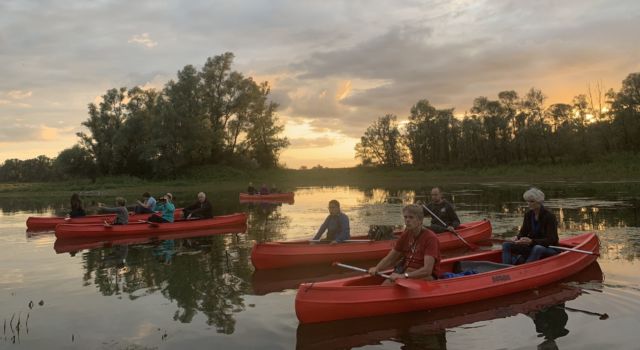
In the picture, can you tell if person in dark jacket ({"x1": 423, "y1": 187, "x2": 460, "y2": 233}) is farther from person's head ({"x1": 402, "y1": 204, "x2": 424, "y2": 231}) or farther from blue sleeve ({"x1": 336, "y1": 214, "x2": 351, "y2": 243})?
person's head ({"x1": 402, "y1": 204, "x2": 424, "y2": 231})

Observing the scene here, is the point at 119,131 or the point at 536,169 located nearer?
the point at 536,169

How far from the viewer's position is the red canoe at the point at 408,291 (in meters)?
7.50

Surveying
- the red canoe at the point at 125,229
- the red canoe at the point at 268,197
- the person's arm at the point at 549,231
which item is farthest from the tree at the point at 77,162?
the person's arm at the point at 549,231

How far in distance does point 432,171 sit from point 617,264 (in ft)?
180

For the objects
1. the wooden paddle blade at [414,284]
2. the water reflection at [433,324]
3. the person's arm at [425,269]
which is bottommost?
the water reflection at [433,324]

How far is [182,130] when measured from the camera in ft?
191

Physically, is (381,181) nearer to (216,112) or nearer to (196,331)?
(216,112)

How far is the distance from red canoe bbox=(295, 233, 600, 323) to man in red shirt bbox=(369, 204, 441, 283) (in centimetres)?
18

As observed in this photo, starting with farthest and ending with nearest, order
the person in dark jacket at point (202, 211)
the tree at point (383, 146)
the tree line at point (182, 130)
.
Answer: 1. the tree at point (383, 146)
2. the tree line at point (182, 130)
3. the person in dark jacket at point (202, 211)

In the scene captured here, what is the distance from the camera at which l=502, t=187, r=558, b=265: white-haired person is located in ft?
31.3

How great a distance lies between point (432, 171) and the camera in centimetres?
6550

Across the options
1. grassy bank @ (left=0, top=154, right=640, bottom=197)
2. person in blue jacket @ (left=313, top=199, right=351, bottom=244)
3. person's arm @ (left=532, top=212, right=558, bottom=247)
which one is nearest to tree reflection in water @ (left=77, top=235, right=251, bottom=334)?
person in blue jacket @ (left=313, top=199, right=351, bottom=244)

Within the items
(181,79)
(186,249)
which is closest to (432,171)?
(181,79)

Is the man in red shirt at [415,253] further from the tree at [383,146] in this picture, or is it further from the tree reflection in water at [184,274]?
the tree at [383,146]
